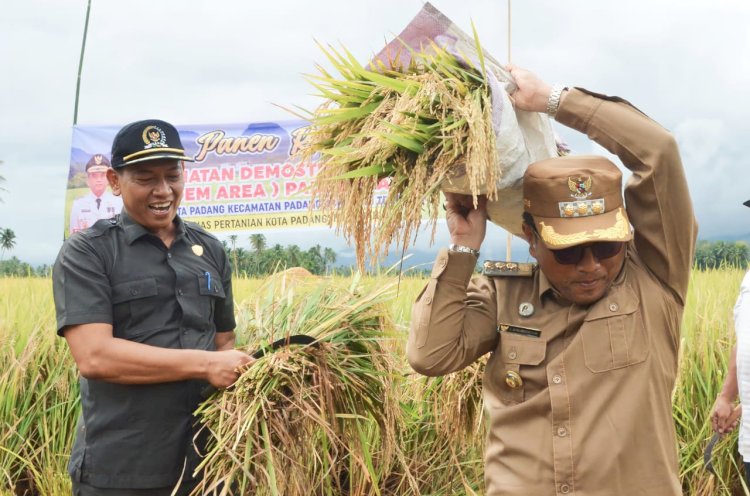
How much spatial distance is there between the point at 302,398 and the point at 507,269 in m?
0.80

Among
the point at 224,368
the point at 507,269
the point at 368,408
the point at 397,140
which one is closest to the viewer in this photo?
the point at 397,140

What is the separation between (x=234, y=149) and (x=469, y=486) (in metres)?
6.11

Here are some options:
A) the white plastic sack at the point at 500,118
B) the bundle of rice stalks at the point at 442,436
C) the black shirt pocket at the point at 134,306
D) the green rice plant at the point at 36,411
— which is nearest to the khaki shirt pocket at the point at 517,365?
the white plastic sack at the point at 500,118

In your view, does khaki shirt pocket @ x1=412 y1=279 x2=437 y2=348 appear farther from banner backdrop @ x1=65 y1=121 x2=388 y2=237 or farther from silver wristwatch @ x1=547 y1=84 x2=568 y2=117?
banner backdrop @ x1=65 y1=121 x2=388 y2=237

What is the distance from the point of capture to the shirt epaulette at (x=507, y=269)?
2.25 m

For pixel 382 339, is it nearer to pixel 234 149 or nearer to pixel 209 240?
pixel 209 240

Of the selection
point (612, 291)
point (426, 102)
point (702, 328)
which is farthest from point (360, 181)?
point (702, 328)

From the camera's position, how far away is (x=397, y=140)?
1876 millimetres

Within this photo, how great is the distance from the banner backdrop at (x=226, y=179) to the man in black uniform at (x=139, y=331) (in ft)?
20.1

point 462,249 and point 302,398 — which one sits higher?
point 462,249

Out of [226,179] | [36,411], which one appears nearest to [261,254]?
[226,179]

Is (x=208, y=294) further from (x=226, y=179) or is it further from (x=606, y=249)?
(x=226, y=179)

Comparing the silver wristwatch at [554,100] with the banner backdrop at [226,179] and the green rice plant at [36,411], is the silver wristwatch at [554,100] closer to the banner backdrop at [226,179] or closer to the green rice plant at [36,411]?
the green rice plant at [36,411]

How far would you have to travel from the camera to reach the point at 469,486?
3629 millimetres
